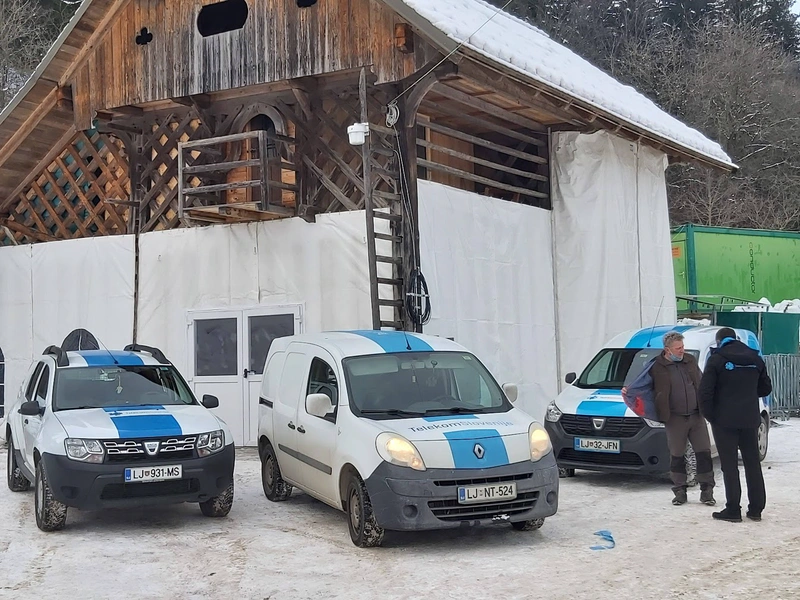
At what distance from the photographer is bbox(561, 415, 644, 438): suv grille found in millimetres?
11023

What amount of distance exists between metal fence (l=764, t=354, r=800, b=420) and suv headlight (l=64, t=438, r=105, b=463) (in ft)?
45.6

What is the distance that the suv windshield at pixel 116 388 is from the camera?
983 centimetres

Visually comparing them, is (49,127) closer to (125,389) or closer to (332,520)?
(125,389)

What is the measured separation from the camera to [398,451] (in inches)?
315

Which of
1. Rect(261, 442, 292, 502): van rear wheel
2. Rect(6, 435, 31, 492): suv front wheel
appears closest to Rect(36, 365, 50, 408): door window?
Rect(6, 435, 31, 492): suv front wheel

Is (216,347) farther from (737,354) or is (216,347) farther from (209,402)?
(737,354)

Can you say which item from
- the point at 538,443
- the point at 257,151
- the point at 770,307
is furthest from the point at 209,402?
the point at 770,307

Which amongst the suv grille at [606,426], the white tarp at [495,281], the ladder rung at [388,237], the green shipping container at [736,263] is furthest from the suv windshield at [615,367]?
the green shipping container at [736,263]

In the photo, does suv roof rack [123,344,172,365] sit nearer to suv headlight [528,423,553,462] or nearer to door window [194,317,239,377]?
door window [194,317,239,377]

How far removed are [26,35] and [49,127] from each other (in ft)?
51.3

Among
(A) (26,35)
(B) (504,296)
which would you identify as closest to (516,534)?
(B) (504,296)

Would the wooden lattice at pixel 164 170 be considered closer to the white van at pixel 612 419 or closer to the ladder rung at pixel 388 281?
the ladder rung at pixel 388 281

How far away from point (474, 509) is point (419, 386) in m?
1.43

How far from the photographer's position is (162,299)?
16.2m
